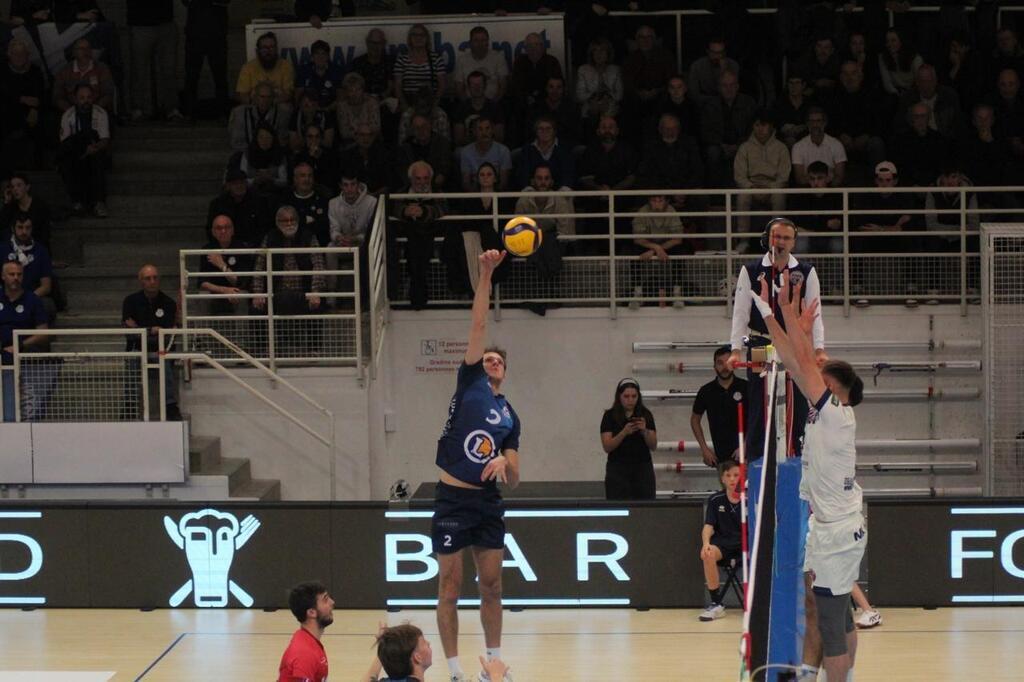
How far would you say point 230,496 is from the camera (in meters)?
14.6

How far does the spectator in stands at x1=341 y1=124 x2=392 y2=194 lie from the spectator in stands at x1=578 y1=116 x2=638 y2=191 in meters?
2.11

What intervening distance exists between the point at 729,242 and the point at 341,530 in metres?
5.24

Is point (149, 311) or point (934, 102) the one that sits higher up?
point (934, 102)

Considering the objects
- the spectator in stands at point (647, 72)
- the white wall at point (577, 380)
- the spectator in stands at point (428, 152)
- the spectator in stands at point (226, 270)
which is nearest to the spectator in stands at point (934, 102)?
the white wall at point (577, 380)

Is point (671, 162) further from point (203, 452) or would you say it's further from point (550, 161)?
point (203, 452)

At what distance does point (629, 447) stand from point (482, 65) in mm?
5769

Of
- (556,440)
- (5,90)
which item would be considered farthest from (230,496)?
(5,90)

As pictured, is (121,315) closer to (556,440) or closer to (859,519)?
(556,440)

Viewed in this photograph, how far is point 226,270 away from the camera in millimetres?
15625

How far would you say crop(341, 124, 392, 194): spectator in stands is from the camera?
53.6 ft

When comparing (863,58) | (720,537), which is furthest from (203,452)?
(863,58)

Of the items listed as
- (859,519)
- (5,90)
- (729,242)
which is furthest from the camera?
(5,90)

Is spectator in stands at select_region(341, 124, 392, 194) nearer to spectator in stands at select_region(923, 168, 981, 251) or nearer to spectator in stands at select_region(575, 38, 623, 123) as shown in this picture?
spectator in stands at select_region(575, 38, 623, 123)

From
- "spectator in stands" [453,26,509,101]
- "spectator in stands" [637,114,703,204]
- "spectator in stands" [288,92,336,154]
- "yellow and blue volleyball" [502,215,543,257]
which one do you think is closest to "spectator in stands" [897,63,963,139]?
"spectator in stands" [637,114,703,204]
